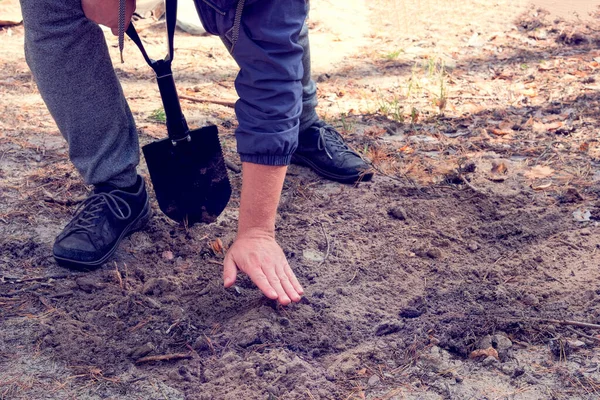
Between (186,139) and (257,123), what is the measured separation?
526 millimetres

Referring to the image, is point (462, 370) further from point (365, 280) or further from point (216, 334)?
point (216, 334)

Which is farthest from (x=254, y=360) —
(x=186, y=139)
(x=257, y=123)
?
(x=186, y=139)

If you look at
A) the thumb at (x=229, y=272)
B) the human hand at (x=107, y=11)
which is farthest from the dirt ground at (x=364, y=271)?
the human hand at (x=107, y=11)

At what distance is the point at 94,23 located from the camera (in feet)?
7.23

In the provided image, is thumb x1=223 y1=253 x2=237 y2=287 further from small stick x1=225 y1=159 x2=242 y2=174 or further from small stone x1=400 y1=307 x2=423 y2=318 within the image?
small stick x1=225 y1=159 x2=242 y2=174

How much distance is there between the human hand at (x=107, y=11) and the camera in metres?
1.95

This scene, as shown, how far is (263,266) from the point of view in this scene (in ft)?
7.01

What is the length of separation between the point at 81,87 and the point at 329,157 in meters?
1.21

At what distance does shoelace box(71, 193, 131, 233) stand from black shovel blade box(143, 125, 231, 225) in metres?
0.14

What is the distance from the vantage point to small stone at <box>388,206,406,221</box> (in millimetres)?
2723

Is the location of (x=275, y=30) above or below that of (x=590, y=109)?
above

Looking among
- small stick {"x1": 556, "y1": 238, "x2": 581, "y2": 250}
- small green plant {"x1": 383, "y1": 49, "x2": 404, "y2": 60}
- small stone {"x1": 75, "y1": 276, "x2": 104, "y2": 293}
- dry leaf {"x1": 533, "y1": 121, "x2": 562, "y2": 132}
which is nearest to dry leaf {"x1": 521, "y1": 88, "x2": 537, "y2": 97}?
dry leaf {"x1": 533, "y1": 121, "x2": 562, "y2": 132}

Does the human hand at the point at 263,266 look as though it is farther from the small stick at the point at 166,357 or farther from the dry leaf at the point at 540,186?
the dry leaf at the point at 540,186

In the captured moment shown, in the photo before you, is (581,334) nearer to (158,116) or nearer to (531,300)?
(531,300)
